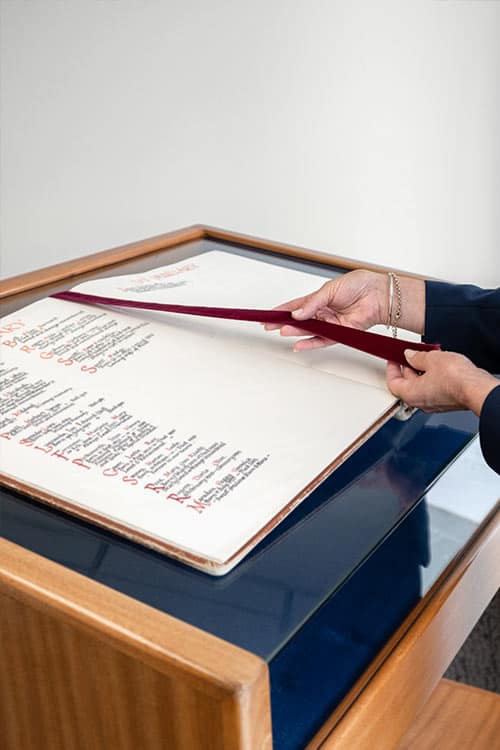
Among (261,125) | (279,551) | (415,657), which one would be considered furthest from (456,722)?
(261,125)

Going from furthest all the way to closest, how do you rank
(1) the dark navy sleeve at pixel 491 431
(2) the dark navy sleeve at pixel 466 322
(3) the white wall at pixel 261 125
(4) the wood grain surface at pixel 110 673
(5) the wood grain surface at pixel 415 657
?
(3) the white wall at pixel 261 125 < (2) the dark navy sleeve at pixel 466 322 < (1) the dark navy sleeve at pixel 491 431 < (5) the wood grain surface at pixel 415 657 < (4) the wood grain surface at pixel 110 673

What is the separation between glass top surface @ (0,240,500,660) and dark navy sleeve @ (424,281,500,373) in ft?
0.78

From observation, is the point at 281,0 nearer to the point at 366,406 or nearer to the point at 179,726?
the point at 366,406

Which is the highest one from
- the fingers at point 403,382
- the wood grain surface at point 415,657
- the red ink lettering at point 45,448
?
the red ink lettering at point 45,448

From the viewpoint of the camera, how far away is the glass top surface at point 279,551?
0.57 meters

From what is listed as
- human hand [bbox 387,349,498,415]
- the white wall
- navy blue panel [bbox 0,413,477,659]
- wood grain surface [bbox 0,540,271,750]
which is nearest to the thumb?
human hand [bbox 387,349,498,415]

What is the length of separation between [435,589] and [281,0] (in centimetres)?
208

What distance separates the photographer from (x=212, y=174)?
272 centimetres

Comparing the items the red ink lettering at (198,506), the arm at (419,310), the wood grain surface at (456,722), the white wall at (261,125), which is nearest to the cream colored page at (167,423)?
the red ink lettering at (198,506)

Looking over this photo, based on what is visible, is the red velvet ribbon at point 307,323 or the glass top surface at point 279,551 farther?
the red velvet ribbon at point 307,323

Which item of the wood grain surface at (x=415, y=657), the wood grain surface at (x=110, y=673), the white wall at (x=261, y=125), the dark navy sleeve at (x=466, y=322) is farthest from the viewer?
the white wall at (x=261, y=125)

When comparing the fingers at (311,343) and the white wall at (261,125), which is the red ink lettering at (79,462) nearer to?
the fingers at (311,343)

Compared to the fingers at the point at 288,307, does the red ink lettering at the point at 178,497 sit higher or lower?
lower

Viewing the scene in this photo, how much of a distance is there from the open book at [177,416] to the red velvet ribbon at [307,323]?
1cm
